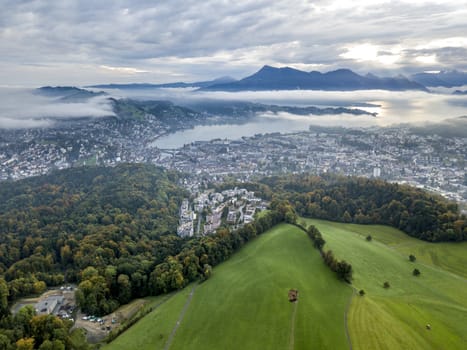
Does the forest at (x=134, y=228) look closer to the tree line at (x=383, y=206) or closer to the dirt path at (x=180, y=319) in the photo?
the tree line at (x=383, y=206)

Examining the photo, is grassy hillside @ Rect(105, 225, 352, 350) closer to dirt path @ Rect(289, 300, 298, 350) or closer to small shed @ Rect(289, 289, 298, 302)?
dirt path @ Rect(289, 300, 298, 350)

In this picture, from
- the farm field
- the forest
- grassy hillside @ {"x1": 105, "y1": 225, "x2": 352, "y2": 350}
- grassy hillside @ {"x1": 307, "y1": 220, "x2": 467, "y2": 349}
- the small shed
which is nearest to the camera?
grassy hillside @ {"x1": 307, "y1": 220, "x2": 467, "y2": 349}

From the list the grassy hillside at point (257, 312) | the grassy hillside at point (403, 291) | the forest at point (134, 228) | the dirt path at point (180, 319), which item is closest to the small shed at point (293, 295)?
the grassy hillside at point (257, 312)

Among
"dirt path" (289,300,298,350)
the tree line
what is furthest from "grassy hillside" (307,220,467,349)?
"dirt path" (289,300,298,350)

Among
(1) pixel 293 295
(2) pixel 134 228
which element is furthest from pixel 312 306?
(2) pixel 134 228

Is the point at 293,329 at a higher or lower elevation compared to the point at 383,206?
higher

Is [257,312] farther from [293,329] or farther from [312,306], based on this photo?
[312,306]
